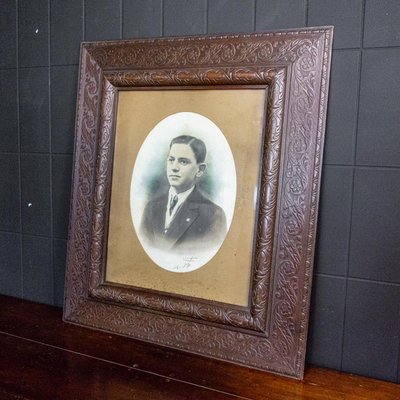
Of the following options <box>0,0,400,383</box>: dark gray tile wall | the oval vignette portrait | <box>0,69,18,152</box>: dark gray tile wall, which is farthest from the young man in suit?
<box>0,69,18,152</box>: dark gray tile wall

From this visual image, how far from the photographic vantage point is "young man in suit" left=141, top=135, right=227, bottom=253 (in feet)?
3.64

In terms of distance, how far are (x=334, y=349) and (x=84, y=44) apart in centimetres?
104

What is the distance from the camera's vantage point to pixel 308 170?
1.00 m

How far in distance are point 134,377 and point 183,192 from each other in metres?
0.45

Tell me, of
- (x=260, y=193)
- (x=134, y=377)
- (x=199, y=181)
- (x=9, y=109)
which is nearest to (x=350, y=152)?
(x=260, y=193)

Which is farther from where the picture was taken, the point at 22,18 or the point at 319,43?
the point at 22,18

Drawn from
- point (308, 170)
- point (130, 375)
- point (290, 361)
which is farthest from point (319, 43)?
point (130, 375)

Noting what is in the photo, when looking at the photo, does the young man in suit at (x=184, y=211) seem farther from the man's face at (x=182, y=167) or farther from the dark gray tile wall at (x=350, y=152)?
the dark gray tile wall at (x=350, y=152)

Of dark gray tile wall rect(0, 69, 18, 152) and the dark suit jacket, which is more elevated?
dark gray tile wall rect(0, 69, 18, 152)

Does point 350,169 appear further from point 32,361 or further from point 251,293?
point 32,361

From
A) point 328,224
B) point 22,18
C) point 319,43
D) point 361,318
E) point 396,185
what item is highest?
point 22,18
